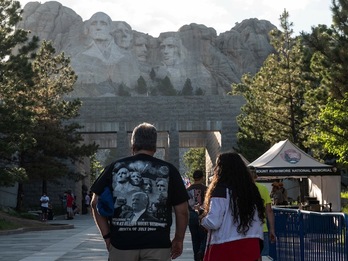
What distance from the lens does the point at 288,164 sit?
2308 cm

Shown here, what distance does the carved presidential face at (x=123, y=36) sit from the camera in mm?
178125

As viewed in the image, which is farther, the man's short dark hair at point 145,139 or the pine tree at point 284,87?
the pine tree at point 284,87

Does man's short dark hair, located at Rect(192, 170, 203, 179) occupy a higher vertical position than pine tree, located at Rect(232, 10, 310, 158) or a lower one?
lower

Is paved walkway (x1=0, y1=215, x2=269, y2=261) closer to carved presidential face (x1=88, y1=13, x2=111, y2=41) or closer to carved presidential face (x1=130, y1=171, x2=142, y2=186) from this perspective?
carved presidential face (x1=130, y1=171, x2=142, y2=186)

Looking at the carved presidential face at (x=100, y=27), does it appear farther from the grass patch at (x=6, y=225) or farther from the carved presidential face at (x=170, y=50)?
the grass patch at (x=6, y=225)

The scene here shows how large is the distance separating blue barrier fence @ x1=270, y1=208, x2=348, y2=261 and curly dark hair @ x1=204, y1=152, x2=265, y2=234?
1.52 m

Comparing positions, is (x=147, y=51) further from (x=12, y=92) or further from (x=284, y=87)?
(x=12, y=92)

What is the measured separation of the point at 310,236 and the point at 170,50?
6619 inches

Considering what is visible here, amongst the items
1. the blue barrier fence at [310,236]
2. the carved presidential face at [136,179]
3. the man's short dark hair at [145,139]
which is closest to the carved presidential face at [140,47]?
the blue barrier fence at [310,236]

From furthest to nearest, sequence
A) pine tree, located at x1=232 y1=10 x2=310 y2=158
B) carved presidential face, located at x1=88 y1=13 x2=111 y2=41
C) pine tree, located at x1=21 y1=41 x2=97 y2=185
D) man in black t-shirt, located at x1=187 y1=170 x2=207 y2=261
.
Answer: carved presidential face, located at x1=88 y1=13 x2=111 y2=41
pine tree, located at x1=21 y1=41 x2=97 y2=185
pine tree, located at x1=232 y1=10 x2=310 y2=158
man in black t-shirt, located at x1=187 y1=170 x2=207 y2=261

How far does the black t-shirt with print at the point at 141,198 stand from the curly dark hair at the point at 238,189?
722 mm

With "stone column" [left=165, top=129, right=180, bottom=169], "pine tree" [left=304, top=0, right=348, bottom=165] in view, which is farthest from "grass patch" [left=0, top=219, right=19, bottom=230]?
"stone column" [left=165, top=129, right=180, bottom=169]

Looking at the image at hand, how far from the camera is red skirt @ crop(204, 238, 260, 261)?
23.8ft

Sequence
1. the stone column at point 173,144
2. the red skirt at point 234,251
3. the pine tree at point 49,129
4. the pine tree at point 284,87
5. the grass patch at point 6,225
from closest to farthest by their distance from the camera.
Answer: the red skirt at point 234,251 < the grass patch at point 6,225 < the pine tree at point 284,87 < the pine tree at point 49,129 < the stone column at point 173,144
